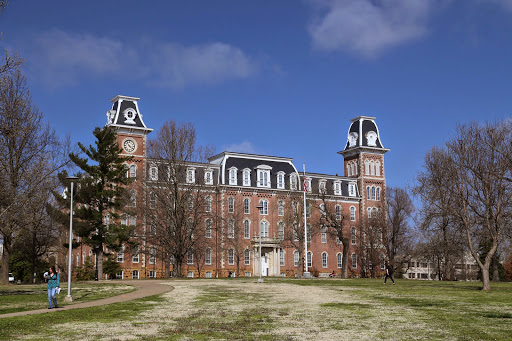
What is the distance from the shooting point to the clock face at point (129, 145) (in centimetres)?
7400

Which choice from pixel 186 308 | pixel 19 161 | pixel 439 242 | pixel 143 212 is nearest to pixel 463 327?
pixel 186 308

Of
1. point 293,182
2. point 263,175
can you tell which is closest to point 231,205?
point 263,175

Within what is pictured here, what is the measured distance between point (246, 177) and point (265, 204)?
15.8 ft

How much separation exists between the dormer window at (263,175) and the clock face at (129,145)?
745 inches

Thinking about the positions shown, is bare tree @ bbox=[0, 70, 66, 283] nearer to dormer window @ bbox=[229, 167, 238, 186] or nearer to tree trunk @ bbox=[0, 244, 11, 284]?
tree trunk @ bbox=[0, 244, 11, 284]

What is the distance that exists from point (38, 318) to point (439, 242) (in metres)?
57.3

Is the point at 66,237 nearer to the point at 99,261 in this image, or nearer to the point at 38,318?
the point at 99,261

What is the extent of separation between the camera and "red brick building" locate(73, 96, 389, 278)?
243 feet

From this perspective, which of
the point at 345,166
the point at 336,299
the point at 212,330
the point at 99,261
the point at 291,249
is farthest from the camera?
the point at 345,166

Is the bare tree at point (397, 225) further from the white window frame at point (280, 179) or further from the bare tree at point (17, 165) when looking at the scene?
the bare tree at point (17, 165)

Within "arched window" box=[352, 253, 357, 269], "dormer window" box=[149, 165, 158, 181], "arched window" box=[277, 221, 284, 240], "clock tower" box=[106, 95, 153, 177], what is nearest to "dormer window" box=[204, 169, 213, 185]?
"clock tower" box=[106, 95, 153, 177]

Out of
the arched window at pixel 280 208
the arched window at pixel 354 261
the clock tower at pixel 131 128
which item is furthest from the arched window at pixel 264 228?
the clock tower at pixel 131 128

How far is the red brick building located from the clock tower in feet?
0.41

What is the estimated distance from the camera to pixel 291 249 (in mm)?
85312
